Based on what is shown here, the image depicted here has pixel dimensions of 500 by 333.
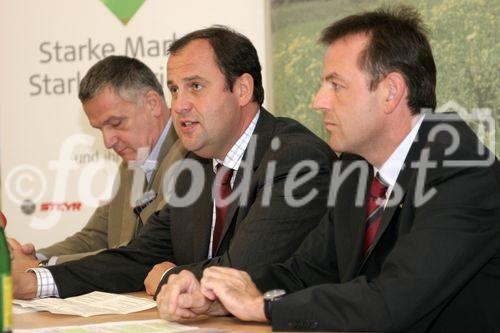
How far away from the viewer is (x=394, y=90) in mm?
2568

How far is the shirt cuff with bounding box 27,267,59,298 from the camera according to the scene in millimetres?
2873

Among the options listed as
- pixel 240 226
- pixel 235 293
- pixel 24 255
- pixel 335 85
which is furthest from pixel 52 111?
pixel 235 293

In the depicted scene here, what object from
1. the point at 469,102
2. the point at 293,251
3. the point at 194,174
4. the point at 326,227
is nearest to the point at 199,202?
the point at 194,174

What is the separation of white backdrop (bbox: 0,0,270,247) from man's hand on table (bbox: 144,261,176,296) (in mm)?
2123

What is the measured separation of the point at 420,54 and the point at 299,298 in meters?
0.94

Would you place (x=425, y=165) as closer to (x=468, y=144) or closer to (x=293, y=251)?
(x=468, y=144)

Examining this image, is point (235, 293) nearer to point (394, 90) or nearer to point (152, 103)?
point (394, 90)

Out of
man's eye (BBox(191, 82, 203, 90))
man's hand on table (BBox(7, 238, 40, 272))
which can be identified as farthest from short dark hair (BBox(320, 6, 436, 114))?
man's hand on table (BBox(7, 238, 40, 272))

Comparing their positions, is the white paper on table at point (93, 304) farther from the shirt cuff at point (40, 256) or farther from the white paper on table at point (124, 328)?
the shirt cuff at point (40, 256)

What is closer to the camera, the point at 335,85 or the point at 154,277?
the point at 335,85

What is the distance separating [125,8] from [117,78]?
0.90 m

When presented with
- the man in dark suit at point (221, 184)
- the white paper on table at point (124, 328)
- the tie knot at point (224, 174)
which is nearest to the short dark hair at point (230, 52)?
the man in dark suit at point (221, 184)

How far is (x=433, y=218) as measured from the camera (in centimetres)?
217

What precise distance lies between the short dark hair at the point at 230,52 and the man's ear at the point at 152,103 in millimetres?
861
